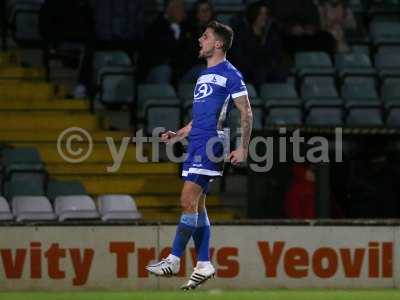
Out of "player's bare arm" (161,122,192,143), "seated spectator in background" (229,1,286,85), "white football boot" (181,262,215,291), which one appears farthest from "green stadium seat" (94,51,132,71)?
"white football boot" (181,262,215,291)

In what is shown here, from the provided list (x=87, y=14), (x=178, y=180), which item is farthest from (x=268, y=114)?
(x=87, y=14)

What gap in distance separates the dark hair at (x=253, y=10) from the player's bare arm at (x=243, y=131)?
21.9 feet

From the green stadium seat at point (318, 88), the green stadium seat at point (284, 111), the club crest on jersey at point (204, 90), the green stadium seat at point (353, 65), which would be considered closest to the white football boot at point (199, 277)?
the club crest on jersey at point (204, 90)

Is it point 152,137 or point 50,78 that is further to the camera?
point 50,78

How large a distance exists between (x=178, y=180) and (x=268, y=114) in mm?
1377

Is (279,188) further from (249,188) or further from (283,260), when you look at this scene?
(283,260)

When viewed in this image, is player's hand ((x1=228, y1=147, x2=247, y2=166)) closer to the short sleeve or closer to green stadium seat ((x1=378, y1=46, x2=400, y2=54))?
the short sleeve

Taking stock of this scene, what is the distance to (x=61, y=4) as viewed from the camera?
18172 millimetres

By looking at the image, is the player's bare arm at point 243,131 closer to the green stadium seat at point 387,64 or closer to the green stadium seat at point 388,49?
the green stadium seat at point 387,64

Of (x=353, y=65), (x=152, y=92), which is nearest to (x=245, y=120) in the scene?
(x=152, y=92)

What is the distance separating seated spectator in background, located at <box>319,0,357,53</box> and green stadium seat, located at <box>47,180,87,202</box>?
472 cm

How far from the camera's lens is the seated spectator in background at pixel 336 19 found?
19484 millimetres

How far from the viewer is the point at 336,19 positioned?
19484mm

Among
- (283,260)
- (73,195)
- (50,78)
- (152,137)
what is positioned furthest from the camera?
(50,78)
